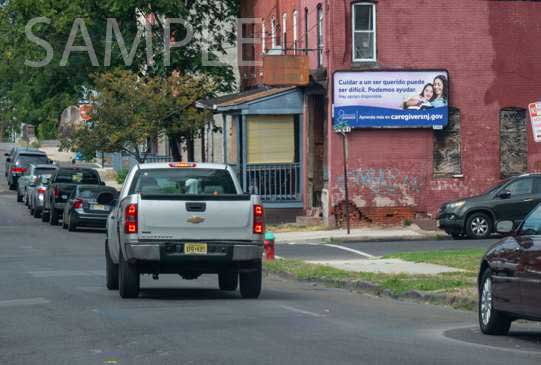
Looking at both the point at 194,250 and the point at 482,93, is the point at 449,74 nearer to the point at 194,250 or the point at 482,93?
the point at 482,93

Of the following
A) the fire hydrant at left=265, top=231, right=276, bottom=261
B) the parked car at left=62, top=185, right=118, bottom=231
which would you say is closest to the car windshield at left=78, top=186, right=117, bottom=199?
the parked car at left=62, top=185, right=118, bottom=231

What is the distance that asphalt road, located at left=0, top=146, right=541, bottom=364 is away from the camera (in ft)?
37.2

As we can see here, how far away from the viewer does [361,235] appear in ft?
112

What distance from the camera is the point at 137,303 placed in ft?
54.7

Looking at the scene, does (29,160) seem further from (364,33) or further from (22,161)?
(364,33)

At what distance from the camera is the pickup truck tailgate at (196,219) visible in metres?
16.8

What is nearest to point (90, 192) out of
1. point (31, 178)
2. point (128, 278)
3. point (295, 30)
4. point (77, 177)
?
point (77, 177)

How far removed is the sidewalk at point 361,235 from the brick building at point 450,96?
1471 millimetres

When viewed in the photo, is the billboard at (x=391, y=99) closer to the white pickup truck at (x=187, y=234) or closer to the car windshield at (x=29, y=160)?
the white pickup truck at (x=187, y=234)

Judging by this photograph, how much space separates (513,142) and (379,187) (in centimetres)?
418

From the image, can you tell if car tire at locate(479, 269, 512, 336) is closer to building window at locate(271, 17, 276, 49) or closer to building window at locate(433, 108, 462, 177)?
building window at locate(433, 108, 462, 177)

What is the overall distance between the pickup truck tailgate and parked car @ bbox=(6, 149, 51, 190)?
161ft

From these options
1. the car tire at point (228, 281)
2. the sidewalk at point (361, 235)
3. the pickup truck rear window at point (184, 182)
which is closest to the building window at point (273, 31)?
the sidewalk at point (361, 235)

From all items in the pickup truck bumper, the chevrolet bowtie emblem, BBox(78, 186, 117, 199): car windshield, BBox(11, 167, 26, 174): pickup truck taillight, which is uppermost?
BBox(11, 167, 26, 174): pickup truck taillight
